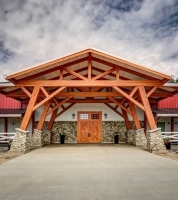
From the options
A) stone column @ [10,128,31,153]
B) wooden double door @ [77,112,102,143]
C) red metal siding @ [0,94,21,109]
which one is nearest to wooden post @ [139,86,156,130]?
wooden double door @ [77,112,102,143]

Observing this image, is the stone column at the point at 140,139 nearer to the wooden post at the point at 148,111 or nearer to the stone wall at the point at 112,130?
the stone wall at the point at 112,130

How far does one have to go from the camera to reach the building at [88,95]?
421 inches

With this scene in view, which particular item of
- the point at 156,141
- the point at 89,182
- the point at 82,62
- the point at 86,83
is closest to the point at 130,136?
the point at 156,141

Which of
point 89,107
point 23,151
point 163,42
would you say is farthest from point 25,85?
point 163,42

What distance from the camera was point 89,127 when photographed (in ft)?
54.9

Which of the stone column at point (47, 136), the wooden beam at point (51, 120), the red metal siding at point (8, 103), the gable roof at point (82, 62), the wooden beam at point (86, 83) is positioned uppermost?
the gable roof at point (82, 62)

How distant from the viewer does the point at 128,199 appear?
384 cm

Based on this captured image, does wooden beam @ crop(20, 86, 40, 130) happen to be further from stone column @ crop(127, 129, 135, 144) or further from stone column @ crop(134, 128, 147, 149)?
stone column @ crop(127, 129, 135, 144)

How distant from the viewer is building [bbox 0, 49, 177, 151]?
35.1ft

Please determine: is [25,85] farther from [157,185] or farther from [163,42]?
Result: [163,42]

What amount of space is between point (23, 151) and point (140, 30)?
1690cm

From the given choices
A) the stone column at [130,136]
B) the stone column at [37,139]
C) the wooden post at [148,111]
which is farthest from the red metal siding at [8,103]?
the wooden post at [148,111]

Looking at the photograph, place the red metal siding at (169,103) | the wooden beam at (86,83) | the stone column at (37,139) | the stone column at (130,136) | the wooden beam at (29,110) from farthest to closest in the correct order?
the red metal siding at (169,103) < the stone column at (130,136) < the stone column at (37,139) < the wooden beam at (86,83) < the wooden beam at (29,110)

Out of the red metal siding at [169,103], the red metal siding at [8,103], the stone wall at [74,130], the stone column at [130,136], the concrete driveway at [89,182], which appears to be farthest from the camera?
the red metal siding at [169,103]
